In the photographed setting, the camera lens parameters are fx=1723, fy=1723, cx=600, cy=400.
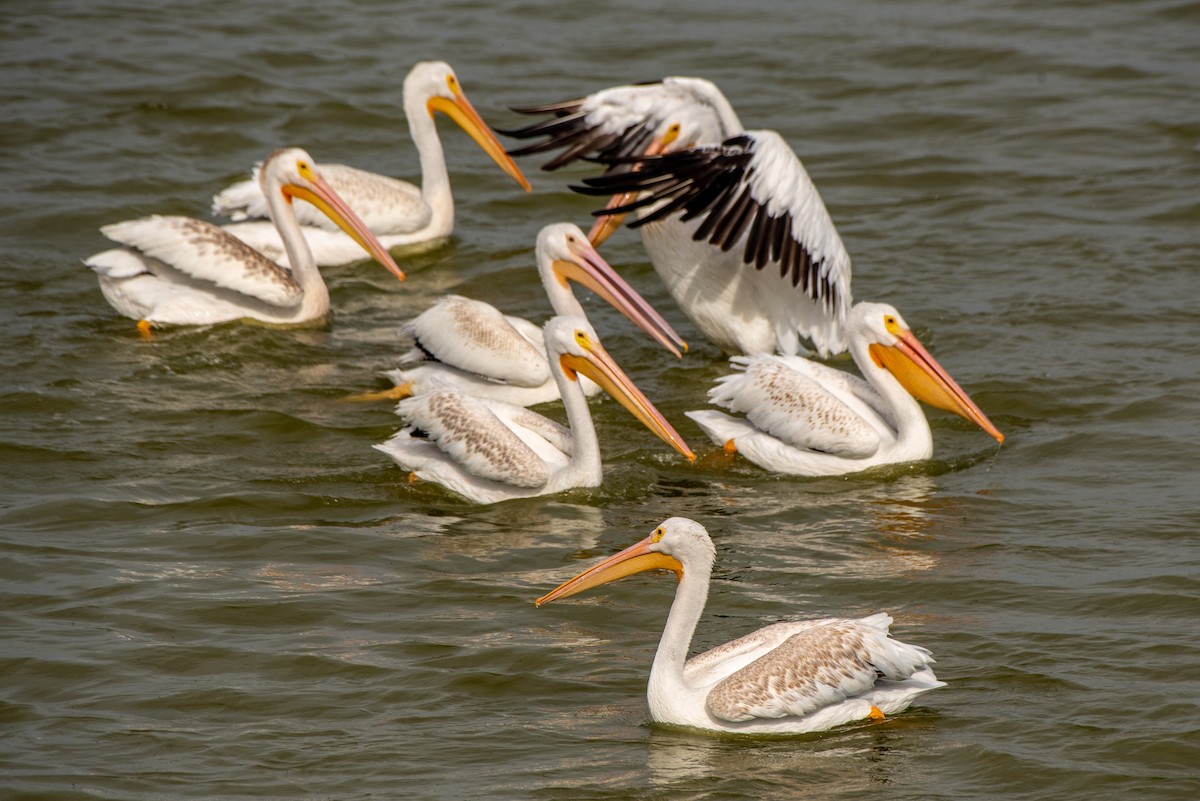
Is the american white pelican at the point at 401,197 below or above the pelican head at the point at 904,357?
above

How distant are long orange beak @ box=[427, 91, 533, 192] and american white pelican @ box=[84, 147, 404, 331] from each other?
1.56m

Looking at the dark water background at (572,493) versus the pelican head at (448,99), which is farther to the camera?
the pelican head at (448,99)

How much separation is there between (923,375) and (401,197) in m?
3.58

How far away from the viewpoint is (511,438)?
6.32 metres

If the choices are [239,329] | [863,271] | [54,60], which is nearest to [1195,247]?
[863,271]

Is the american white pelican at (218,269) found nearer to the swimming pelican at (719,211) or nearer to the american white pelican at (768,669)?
the swimming pelican at (719,211)

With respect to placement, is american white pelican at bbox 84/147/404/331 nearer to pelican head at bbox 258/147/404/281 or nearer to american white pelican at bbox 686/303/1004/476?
pelican head at bbox 258/147/404/281

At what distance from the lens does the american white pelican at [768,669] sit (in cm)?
451

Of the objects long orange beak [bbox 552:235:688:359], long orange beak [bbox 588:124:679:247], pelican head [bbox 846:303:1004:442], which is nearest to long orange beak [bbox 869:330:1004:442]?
pelican head [bbox 846:303:1004:442]

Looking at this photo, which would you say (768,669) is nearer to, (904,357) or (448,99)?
(904,357)

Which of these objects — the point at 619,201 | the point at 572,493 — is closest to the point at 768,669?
the point at 572,493

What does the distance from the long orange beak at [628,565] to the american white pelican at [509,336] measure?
92.3 inches

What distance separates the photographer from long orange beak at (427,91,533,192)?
9.82 m

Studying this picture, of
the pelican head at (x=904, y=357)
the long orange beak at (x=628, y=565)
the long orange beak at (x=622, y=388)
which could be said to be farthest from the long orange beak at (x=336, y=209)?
the long orange beak at (x=628, y=565)
